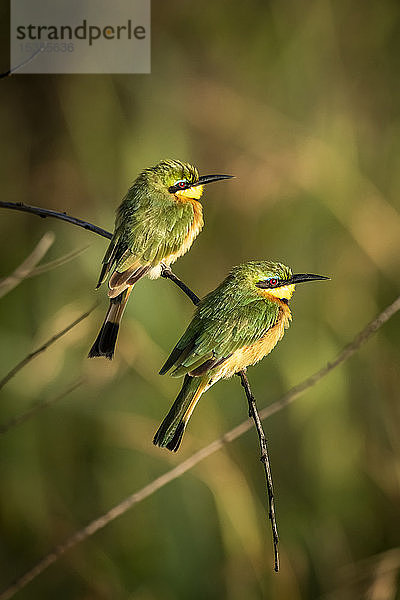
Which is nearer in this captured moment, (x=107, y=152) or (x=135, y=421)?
(x=135, y=421)

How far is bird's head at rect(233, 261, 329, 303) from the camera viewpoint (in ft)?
6.31

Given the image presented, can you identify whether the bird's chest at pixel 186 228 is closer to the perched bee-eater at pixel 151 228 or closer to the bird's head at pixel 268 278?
the perched bee-eater at pixel 151 228

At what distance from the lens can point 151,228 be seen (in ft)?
7.13

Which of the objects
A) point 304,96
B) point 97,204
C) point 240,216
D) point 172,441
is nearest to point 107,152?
point 97,204

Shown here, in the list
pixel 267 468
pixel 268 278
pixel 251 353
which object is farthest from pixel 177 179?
pixel 267 468

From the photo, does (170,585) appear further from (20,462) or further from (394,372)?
(394,372)

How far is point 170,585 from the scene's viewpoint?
3498 millimetres

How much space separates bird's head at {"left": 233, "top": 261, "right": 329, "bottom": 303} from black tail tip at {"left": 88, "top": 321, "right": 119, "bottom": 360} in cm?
33

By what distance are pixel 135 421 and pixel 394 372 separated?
1.24m

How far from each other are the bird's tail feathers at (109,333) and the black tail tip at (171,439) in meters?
0.20

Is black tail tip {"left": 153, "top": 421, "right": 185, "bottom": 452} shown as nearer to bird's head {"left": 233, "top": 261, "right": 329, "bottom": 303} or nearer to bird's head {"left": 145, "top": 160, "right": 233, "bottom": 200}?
bird's head {"left": 233, "top": 261, "right": 329, "bottom": 303}

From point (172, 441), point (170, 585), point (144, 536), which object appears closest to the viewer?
point (172, 441)

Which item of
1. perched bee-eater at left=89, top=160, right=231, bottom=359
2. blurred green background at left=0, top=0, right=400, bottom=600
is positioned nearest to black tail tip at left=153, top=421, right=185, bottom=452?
perched bee-eater at left=89, top=160, right=231, bottom=359

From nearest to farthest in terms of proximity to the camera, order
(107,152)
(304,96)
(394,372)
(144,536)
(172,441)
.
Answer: (172,441), (144,536), (394,372), (107,152), (304,96)
